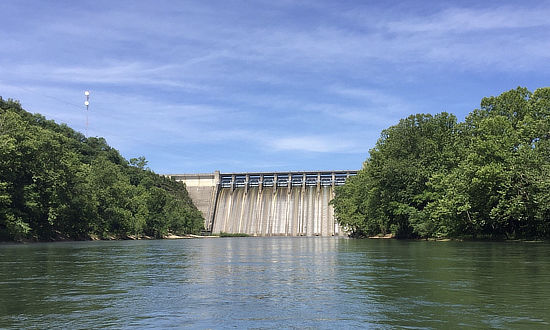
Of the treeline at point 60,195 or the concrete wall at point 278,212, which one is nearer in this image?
the treeline at point 60,195

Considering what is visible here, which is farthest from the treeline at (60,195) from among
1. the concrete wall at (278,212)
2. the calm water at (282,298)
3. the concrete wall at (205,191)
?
the calm water at (282,298)

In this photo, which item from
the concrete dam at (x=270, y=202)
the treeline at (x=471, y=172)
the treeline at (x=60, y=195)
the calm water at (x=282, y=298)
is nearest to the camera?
the calm water at (x=282, y=298)

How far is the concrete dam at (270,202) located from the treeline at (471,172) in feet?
203

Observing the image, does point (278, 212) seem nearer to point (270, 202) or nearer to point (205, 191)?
point (270, 202)

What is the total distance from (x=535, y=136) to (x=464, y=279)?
1537 inches

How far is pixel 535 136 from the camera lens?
174 ft

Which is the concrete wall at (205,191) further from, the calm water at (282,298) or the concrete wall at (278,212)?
the calm water at (282,298)

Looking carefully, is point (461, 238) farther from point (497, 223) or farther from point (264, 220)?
point (264, 220)

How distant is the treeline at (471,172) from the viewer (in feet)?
168

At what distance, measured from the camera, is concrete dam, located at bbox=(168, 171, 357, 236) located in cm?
14438

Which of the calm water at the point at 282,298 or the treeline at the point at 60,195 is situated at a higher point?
the treeline at the point at 60,195

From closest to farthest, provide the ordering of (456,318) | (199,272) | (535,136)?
(456,318), (199,272), (535,136)

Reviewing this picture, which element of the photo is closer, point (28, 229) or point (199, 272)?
point (199, 272)

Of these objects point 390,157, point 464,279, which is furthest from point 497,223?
point 464,279
